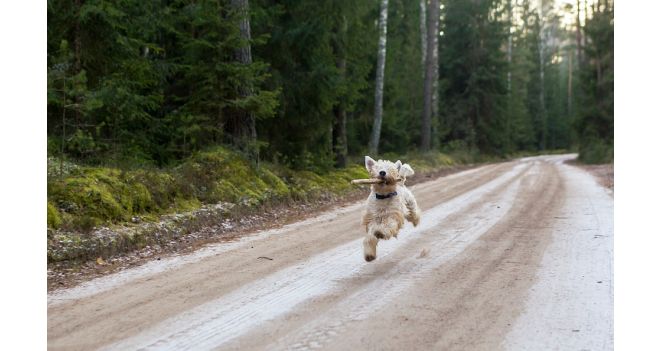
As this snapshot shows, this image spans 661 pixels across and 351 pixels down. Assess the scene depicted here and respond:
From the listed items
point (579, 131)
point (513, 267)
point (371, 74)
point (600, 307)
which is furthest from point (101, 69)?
point (579, 131)

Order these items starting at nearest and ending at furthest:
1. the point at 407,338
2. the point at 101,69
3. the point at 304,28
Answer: the point at 407,338 < the point at 101,69 < the point at 304,28

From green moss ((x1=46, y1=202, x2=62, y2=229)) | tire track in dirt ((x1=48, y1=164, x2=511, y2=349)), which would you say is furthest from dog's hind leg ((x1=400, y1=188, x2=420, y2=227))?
green moss ((x1=46, y1=202, x2=62, y2=229))

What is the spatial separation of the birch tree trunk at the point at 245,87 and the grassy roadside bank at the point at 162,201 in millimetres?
601

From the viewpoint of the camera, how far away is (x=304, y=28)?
16.0 meters

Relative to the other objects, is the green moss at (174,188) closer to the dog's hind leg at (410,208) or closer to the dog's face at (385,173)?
the dog's face at (385,173)

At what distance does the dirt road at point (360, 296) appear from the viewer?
4.79 meters

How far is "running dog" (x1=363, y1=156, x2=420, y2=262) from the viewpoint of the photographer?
7098mm

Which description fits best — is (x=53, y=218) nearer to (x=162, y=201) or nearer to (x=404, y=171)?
(x=162, y=201)

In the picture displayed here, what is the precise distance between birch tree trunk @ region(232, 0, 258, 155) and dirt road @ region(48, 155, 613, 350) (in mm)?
4179

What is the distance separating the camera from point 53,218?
798cm

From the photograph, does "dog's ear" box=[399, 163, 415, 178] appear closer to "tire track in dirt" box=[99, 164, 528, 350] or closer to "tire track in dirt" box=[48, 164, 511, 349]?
"tire track in dirt" box=[99, 164, 528, 350]

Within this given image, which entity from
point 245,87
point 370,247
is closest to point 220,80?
point 245,87

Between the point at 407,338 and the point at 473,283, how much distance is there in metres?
2.09

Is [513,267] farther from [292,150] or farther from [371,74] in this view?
[371,74]
